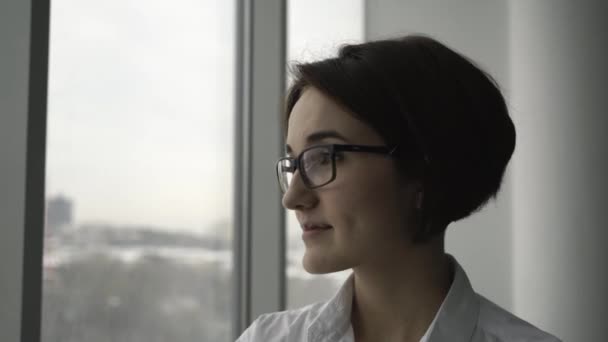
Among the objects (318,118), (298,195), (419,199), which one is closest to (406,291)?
(419,199)

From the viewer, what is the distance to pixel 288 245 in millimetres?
2209

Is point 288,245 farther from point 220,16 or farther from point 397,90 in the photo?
point 397,90

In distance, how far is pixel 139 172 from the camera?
5.73 ft

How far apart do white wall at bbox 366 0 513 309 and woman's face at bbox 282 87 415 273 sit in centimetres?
97

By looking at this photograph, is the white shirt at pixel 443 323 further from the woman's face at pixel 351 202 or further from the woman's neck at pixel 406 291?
the woman's face at pixel 351 202

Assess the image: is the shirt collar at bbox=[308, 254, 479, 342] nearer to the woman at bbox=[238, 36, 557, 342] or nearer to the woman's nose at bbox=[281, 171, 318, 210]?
the woman at bbox=[238, 36, 557, 342]

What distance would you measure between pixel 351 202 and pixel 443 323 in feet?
1.10

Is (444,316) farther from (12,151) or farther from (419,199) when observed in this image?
(12,151)

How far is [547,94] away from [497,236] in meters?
0.58

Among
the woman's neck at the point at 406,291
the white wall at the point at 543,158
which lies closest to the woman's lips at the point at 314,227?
the woman's neck at the point at 406,291

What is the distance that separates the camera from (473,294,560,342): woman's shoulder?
1.13m

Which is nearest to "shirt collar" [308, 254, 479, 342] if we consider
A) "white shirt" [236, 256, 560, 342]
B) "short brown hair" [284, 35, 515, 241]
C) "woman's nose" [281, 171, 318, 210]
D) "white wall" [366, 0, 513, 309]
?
"white shirt" [236, 256, 560, 342]

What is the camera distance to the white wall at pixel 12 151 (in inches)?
46.8

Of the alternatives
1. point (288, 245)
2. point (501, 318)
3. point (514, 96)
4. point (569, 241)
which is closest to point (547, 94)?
point (514, 96)
